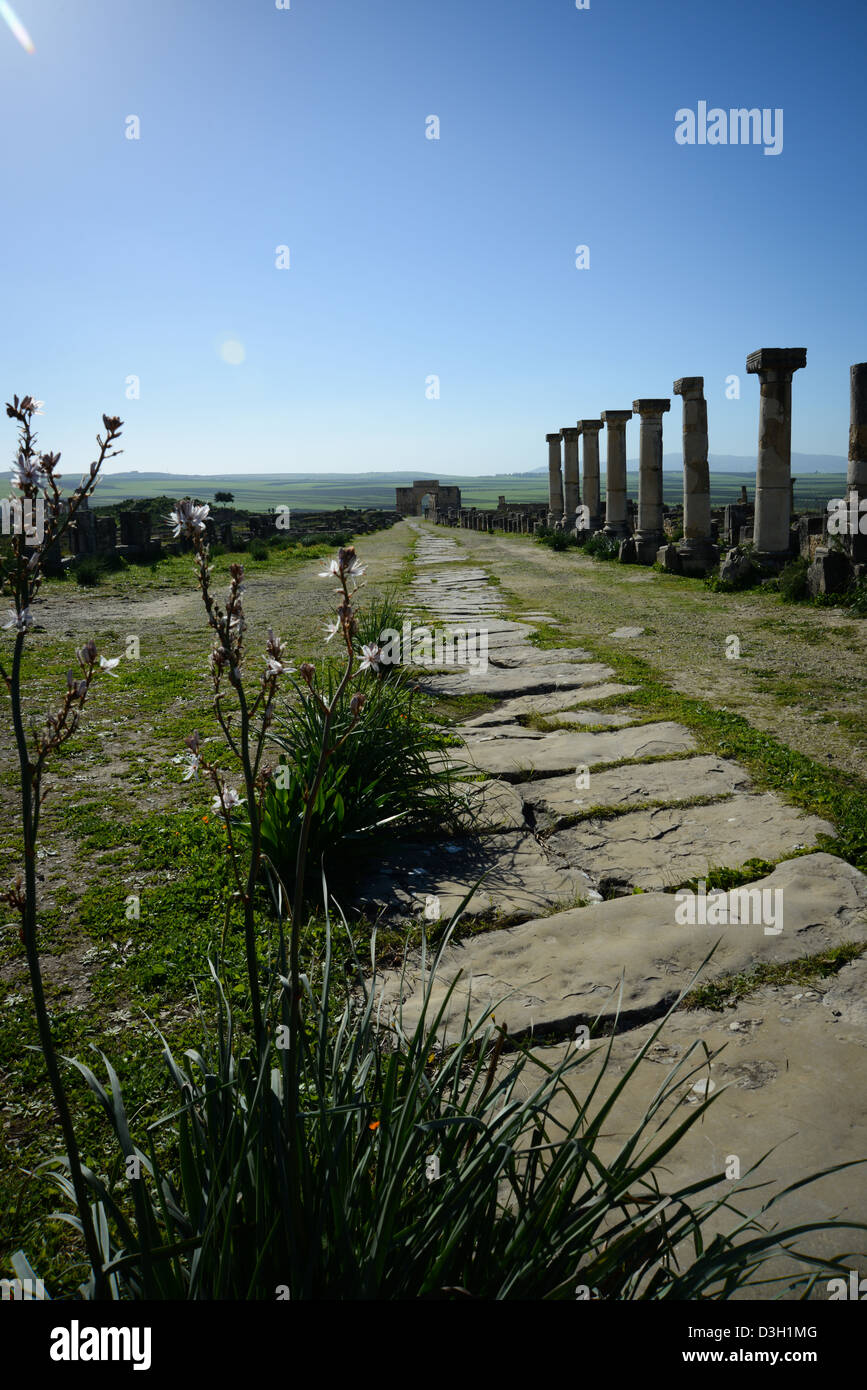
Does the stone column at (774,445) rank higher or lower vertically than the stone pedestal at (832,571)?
higher

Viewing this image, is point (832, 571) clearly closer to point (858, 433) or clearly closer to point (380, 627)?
point (858, 433)

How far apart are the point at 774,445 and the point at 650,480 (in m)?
4.91

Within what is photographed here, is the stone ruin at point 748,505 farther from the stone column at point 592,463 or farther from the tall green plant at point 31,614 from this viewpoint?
the tall green plant at point 31,614

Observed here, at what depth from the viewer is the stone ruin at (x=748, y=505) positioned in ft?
35.8

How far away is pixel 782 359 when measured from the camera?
12.9 metres

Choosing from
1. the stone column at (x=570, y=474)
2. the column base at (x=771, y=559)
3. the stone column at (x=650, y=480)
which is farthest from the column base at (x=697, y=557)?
the stone column at (x=570, y=474)

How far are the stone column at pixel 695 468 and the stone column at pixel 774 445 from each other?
6.37 feet

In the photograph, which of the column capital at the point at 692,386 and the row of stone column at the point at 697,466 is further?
the column capital at the point at 692,386

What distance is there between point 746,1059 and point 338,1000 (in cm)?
106

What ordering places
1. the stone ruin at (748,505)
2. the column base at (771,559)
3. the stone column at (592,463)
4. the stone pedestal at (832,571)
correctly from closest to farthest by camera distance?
the stone pedestal at (832,571)
the stone ruin at (748,505)
the column base at (771,559)
the stone column at (592,463)

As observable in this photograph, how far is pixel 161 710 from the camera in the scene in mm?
6086

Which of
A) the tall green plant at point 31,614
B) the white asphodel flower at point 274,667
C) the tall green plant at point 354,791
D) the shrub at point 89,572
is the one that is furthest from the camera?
the shrub at point 89,572
